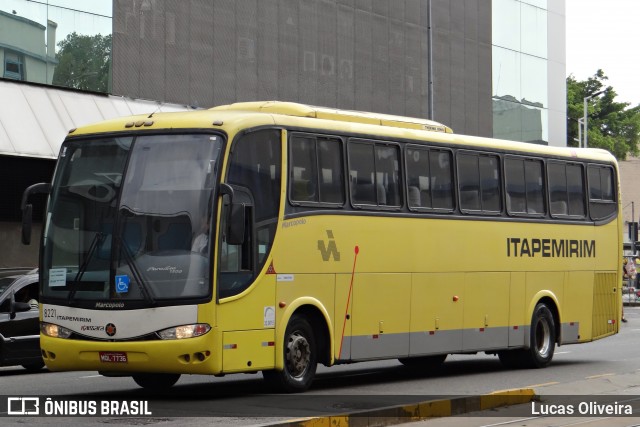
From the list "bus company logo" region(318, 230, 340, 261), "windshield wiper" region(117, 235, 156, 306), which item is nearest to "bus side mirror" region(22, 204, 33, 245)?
"windshield wiper" region(117, 235, 156, 306)

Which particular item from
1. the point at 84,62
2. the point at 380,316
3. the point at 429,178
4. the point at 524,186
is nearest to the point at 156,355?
the point at 380,316

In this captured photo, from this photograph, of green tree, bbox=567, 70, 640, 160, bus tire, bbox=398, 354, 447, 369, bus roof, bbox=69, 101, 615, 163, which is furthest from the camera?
green tree, bbox=567, 70, 640, 160

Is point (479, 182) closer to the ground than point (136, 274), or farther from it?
farther from it

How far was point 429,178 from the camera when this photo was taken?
18.9 m

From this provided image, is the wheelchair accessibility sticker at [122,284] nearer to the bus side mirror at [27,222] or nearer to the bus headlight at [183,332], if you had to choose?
the bus headlight at [183,332]

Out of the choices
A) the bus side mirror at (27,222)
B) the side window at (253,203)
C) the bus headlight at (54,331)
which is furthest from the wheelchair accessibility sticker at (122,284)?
the bus side mirror at (27,222)

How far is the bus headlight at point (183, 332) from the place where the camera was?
1452cm

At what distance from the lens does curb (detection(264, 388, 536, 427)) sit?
1217 centimetres

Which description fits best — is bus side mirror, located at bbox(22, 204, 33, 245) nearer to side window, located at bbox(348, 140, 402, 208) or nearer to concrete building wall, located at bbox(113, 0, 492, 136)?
side window, located at bbox(348, 140, 402, 208)

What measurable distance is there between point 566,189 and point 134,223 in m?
9.81

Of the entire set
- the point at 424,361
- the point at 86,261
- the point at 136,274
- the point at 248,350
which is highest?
the point at 86,261

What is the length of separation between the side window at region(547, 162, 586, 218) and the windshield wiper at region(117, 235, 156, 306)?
9.30 metres

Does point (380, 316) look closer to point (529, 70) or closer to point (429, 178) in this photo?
point (429, 178)

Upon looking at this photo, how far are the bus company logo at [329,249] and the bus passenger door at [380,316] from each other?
606mm
